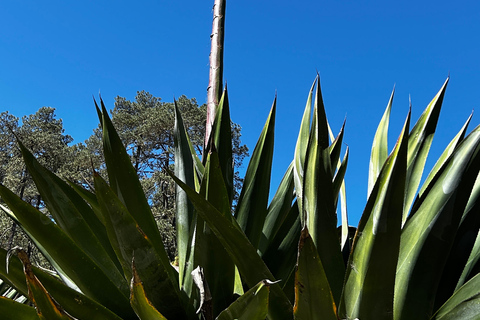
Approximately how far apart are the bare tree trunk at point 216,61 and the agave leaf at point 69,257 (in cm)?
91

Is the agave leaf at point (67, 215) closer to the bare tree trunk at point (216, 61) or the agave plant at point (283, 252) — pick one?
the agave plant at point (283, 252)

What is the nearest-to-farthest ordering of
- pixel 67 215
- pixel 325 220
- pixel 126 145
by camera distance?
pixel 325 220, pixel 67 215, pixel 126 145

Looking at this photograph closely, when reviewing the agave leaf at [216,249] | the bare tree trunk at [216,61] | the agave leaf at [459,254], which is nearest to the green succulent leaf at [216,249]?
the agave leaf at [216,249]

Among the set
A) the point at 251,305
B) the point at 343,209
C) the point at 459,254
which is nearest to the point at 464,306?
the point at 459,254

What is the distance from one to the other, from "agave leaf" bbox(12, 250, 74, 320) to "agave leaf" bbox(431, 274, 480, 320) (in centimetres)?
69

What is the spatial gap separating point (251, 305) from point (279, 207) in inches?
32.2

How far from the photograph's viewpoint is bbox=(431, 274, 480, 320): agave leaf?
811 millimetres

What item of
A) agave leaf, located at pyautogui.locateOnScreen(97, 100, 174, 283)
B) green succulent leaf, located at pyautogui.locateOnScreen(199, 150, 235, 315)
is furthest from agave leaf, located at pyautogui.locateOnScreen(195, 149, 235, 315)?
agave leaf, located at pyautogui.locateOnScreen(97, 100, 174, 283)

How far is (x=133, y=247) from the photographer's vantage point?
38.0 inches

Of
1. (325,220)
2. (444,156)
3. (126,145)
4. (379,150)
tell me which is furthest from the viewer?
(126,145)

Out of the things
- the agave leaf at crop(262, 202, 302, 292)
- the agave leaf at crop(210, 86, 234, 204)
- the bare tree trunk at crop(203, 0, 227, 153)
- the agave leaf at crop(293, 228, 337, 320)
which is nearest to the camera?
the agave leaf at crop(293, 228, 337, 320)

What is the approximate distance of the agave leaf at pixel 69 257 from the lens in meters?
1.00

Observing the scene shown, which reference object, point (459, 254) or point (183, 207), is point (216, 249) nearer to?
point (183, 207)

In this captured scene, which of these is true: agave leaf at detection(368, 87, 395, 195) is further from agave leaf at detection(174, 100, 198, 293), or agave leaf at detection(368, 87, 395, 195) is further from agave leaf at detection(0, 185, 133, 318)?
agave leaf at detection(0, 185, 133, 318)
